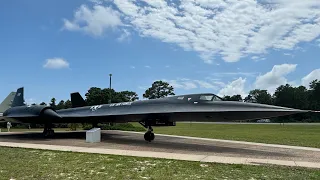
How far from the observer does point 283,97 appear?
116 m

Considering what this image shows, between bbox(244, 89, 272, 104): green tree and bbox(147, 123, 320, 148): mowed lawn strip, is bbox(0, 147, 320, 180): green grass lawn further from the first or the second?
bbox(244, 89, 272, 104): green tree

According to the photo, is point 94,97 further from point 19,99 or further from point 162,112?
point 162,112

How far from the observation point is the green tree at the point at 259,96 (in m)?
127

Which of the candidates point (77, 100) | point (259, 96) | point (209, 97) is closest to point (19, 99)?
point (77, 100)

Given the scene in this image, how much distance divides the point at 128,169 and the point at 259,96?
443 ft

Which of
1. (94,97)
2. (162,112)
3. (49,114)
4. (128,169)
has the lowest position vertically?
(128,169)

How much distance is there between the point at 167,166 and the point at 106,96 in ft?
270

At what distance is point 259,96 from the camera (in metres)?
136

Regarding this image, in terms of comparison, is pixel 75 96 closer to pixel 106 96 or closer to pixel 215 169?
pixel 215 169

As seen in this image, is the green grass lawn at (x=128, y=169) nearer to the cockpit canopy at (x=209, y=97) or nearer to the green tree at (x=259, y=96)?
the cockpit canopy at (x=209, y=97)

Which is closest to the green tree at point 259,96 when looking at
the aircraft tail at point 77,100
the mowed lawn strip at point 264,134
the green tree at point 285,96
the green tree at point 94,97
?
the green tree at point 285,96

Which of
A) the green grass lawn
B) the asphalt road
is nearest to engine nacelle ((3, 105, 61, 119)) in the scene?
the asphalt road

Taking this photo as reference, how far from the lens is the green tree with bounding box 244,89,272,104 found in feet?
416

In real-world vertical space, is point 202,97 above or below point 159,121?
above
